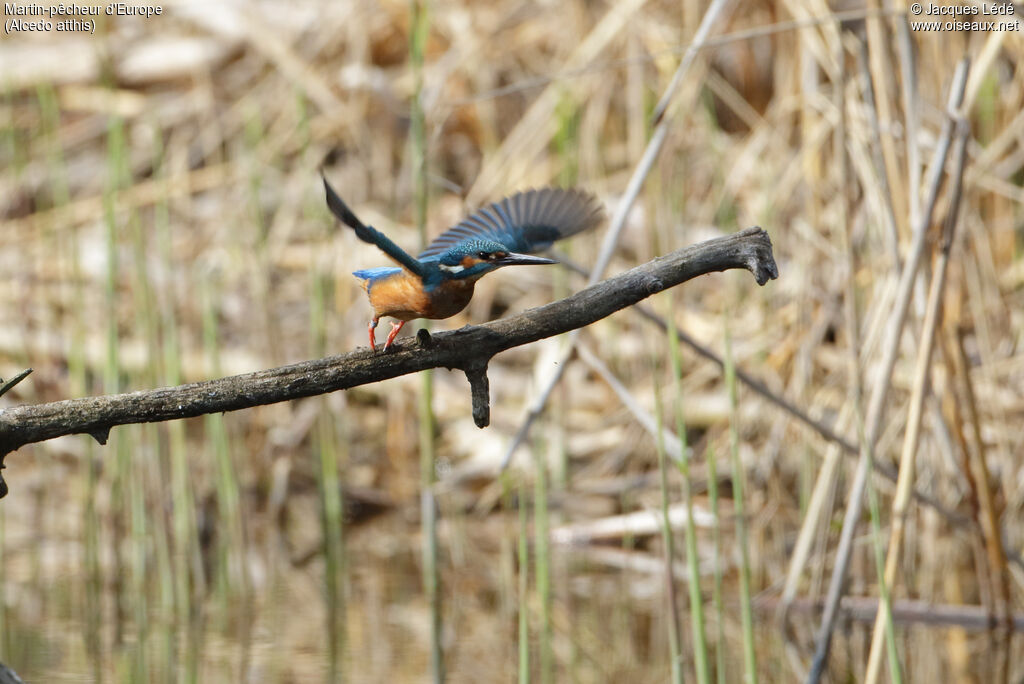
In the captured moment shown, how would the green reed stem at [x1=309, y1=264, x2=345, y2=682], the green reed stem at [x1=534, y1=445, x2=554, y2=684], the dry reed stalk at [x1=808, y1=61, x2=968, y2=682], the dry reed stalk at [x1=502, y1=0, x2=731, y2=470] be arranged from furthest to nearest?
the green reed stem at [x1=309, y1=264, x2=345, y2=682] → the dry reed stalk at [x1=502, y1=0, x2=731, y2=470] → the dry reed stalk at [x1=808, y1=61, x2=968, y2=682] → the green reed stem at [x1=534, y1=445, x2=554, y2=684]

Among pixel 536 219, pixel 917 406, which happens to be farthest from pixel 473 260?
pixel 917 406

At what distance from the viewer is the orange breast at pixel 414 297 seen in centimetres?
204

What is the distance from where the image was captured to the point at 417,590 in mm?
4469

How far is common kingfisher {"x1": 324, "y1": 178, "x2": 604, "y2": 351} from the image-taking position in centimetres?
201

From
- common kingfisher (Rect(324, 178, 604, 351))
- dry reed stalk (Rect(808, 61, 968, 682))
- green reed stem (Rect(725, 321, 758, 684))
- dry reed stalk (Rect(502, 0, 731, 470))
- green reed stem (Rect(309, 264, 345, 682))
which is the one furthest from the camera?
green reed stem (Rect(309, 264, 345, 682))

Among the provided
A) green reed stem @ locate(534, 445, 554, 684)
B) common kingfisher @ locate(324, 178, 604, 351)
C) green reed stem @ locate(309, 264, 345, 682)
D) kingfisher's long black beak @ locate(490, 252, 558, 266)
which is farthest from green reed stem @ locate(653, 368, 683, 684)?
green reed stem @ locate(309, 264, 345, 682)

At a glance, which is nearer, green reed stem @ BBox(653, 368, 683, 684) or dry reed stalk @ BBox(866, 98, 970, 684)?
green reed stem @ BBox(653, 368, 683, 684)

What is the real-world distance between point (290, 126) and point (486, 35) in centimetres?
143

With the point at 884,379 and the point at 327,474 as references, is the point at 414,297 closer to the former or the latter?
the point at 884,379

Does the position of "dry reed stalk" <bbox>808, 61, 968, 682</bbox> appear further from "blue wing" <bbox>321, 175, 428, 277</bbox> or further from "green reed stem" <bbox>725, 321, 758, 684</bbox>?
"blue wing" <bbox>321, 175, 428, 277</bbox>

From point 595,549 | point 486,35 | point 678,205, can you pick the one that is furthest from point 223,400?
point 486,35

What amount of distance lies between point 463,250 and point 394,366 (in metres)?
0.32

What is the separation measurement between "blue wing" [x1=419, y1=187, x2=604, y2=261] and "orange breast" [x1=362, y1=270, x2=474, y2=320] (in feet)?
1.01

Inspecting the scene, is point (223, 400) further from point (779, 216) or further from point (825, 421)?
point (779, 216)
